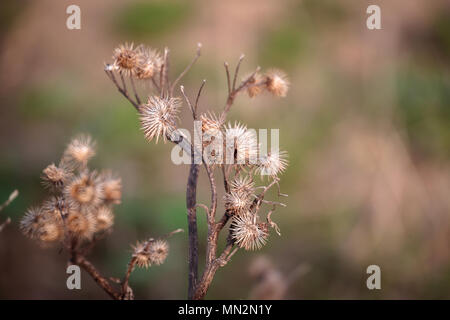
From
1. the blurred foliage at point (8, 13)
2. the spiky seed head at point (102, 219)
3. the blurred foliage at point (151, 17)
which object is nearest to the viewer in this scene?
the spiky seed head at point (102, 219)

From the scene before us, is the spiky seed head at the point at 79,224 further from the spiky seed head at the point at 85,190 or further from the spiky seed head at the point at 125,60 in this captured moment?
the spiky seed head at the point at 125,60

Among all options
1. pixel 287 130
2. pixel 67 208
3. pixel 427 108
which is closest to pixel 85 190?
pixel 67 208

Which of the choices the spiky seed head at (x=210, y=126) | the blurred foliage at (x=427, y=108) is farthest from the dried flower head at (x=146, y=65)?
the blurred foliage at (x=427, y=108)

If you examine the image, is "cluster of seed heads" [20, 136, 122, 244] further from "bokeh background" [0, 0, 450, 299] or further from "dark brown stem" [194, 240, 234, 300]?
"bokeh background" [0, 0, 450, 299]

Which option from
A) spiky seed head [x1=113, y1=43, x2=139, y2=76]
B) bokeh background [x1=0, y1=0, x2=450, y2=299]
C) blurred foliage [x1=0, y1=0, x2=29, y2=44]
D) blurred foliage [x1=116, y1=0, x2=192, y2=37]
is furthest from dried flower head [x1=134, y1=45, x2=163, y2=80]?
blurred foliage [x1=0, y1=0, x2=29, y2=44]

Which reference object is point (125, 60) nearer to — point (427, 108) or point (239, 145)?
point (239, 145)
